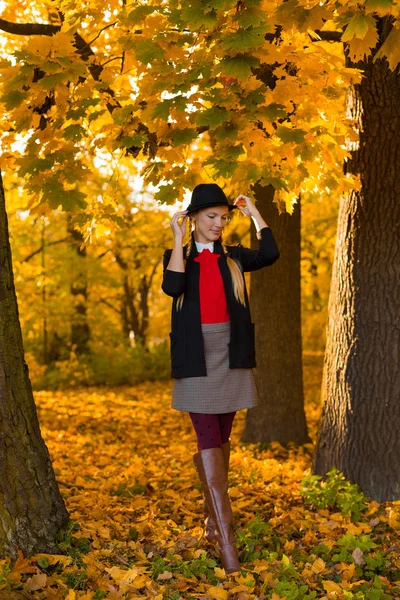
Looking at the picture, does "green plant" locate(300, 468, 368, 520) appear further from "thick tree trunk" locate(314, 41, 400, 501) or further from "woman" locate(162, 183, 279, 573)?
"woman" locate(162, 183, 279, 573)

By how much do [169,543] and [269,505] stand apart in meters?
1.40

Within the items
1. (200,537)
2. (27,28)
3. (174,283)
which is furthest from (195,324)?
(27,28)

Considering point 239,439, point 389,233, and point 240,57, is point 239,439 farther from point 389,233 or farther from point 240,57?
point 240,57

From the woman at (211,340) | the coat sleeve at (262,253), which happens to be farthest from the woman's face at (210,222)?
the coat sleeve at (262,253)

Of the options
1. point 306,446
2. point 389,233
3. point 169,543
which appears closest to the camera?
point 169,543

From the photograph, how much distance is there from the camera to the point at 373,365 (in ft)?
17.2

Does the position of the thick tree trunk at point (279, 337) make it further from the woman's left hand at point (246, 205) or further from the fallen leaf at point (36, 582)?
the fallen leaf at point (36, 582)

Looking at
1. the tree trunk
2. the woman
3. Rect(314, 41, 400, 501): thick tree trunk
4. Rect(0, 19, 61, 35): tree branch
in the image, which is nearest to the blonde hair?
the woman

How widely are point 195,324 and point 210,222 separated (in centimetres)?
62

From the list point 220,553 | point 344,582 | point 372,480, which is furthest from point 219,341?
point 372,480

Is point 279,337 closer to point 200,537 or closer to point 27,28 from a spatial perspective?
point 200,537

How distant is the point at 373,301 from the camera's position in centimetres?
523

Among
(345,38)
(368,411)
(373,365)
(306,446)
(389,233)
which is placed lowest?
(306,446)

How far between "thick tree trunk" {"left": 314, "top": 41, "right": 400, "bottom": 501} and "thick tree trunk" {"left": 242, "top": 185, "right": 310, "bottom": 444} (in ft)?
7.21
